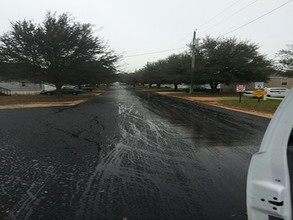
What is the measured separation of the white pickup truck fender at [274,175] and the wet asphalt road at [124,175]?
5.25ft

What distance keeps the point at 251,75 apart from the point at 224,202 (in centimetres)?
3870

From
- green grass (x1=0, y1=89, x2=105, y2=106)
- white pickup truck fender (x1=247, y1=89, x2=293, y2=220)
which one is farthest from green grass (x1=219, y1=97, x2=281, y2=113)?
green grass (x1=0, y1=89, x2=105, y2=106)

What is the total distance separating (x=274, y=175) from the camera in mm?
1983

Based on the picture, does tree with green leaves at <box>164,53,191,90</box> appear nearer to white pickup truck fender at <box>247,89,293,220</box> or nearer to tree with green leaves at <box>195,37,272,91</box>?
tree with green leaves at <box>195,37,272,91</box>

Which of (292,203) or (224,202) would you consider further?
(224,202)

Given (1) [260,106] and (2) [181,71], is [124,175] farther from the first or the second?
(2) [181,71]

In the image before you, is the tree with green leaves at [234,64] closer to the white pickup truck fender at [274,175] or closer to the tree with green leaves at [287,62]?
the tree with green leaves at [287,62]

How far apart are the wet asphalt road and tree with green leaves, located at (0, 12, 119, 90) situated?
24509mm

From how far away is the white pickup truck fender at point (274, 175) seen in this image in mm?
1934

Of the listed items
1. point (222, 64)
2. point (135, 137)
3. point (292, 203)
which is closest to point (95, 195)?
point (292, 203)

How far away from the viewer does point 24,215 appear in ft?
11.8

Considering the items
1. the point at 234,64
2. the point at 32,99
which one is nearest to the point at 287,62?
the point at 234,64

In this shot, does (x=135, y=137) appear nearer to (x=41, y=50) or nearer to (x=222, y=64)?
(x=41, y=50)

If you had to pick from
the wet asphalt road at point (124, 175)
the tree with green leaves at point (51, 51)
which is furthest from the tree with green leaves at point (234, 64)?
the wet asphalt road at point (124, 175)
